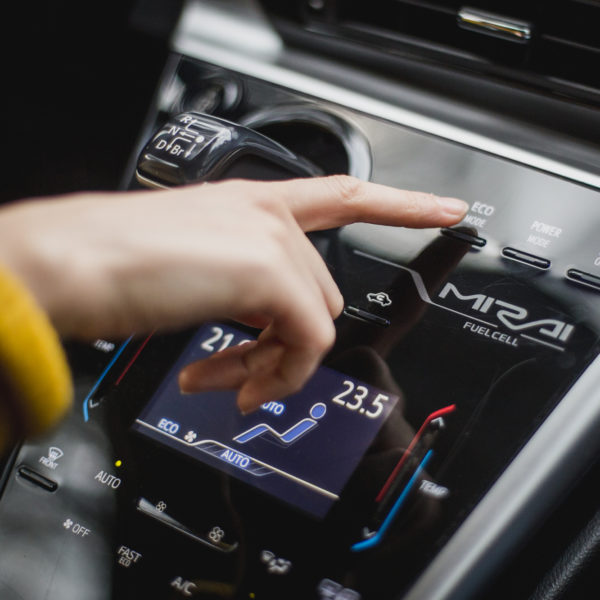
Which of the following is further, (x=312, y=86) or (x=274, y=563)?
(x=312, y=86)

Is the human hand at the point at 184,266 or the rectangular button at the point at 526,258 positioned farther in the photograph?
the rectangular button at the point at 526,258

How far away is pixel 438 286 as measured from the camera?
65 cm

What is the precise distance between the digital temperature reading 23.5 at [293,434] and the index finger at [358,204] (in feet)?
0.43

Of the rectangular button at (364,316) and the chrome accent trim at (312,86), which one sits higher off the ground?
the chrome accent trim at (312,86)

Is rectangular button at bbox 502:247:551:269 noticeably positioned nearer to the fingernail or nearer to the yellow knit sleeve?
the fingernail

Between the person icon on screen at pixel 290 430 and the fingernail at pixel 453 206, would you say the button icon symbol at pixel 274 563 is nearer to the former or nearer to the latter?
the person icon on screen at pixel 290 430

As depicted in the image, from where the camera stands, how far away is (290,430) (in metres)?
0.62

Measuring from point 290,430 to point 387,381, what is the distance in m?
0.09

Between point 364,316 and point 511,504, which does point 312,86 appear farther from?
point 511,504

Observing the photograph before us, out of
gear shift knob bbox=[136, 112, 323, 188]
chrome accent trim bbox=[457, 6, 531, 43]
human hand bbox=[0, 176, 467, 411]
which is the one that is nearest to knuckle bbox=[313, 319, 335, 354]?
human hand bbox=[0, 176, 467, 411]

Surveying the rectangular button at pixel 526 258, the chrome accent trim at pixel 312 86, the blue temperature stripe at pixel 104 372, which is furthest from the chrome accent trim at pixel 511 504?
the blue temperature stripe at pixel 104 372

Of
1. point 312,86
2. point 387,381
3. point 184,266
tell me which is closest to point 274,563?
point 387,381

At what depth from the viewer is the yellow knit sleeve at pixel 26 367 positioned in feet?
1.17

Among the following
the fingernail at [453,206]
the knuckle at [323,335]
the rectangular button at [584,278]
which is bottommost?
the knuckle at [323,335]
